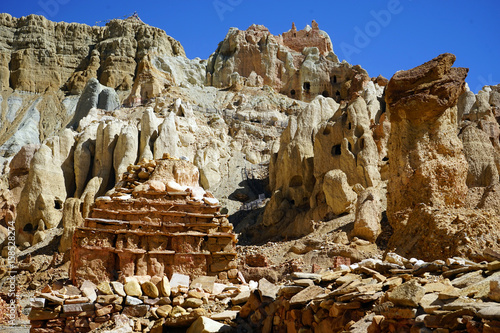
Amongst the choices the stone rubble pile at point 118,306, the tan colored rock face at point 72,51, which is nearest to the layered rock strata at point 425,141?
the stone rubble pile at point 118,306

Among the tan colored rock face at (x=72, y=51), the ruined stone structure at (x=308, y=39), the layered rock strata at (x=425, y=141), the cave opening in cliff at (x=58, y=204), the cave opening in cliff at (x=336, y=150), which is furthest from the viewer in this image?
the tan colored rock face at (x=72, y=51)

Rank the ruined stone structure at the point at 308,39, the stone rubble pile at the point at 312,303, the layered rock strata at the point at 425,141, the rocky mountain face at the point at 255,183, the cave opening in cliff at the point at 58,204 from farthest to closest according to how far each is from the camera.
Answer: the ruined stone structure at the point at 308,39 < the cave opening in cliff at the point at 58,204 < the layered rock strata at the point at 425,141 < the rocky mountain face at the point at 255,183 < the stone rubble pile at the point at 312,303

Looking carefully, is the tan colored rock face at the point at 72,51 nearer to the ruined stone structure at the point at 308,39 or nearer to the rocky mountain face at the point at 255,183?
the rocky mountain face at the point at 255,183

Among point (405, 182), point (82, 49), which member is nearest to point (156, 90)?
point (82, 49)

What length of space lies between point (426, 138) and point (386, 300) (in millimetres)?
9663

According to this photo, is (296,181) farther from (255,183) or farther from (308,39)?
(308,39)

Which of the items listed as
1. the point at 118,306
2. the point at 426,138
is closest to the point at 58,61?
the point at 426,138

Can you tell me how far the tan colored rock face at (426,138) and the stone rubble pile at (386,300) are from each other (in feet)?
22.5

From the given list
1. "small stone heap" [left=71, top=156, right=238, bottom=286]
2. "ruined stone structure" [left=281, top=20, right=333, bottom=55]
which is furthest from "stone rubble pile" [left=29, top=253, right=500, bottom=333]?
"ruined stone structure" [left=281, top=20, right=333, bottom=55]

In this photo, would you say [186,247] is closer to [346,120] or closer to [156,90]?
[346,120]

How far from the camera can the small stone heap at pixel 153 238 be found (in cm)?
1096

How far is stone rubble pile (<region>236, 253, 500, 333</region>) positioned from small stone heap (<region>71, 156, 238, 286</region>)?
3.98 m

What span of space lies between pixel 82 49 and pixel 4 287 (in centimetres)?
5471

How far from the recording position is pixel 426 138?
46.3ft
